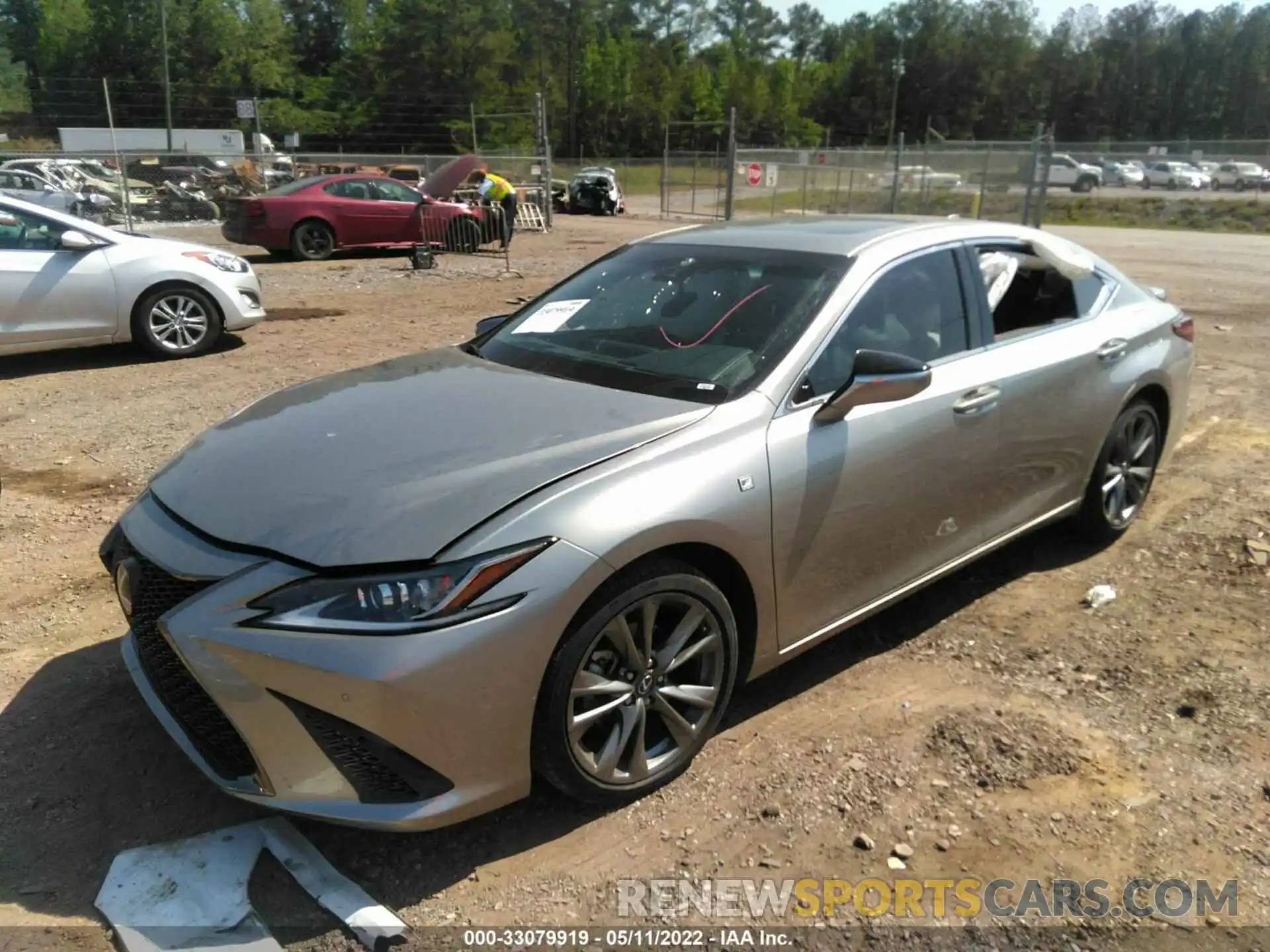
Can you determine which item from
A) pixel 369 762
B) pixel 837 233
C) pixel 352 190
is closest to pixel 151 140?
pixel 352 190

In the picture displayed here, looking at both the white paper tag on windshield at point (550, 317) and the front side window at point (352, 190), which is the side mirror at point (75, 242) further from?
Result: the front side window at point (352, 190)

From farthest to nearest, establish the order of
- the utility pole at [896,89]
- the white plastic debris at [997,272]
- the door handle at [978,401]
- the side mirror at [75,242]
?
the utility pole at [896,89] → the side mirror at [75,242] → the white plastic debris at [997,272] → the door handle at [978,401]

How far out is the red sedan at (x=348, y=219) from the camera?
1638cm

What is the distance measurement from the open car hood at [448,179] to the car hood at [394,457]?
16.3m

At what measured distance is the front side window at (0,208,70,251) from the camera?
25.5ft

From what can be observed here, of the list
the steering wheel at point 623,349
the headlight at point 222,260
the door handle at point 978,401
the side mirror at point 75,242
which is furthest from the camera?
the headlight at point 222,260

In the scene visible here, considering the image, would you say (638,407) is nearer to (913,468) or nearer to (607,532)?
(607,532)

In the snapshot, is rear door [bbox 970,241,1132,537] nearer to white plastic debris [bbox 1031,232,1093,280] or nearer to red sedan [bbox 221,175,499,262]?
white plastic debris [bbox 1031,232,1093,280]

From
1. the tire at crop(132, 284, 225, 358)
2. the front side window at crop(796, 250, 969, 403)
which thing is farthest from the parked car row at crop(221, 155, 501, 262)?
the front side window at crop(796, 250, 969, 403)

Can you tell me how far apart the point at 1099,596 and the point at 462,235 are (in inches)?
619

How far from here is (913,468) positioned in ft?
11.3

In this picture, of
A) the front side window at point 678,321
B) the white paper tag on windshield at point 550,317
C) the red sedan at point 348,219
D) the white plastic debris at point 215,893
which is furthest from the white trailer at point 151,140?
the white plastic debris at point 215,893

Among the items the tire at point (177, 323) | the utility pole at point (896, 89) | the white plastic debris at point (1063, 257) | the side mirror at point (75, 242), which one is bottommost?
the tire at point (177, 323)

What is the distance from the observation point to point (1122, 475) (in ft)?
15.4
